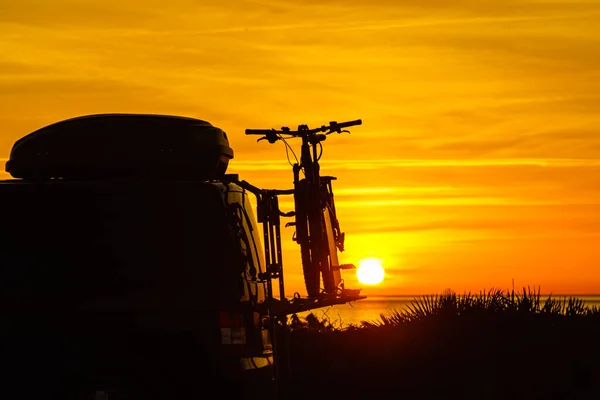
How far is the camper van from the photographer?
9.72 meters

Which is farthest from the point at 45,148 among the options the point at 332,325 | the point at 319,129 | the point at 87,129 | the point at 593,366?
the point at 332,325

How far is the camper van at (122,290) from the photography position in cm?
972

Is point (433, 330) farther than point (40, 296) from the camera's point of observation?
Yes

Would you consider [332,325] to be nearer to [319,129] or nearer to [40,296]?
[319,129]

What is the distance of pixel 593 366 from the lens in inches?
589

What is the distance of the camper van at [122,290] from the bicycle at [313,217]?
182 inches

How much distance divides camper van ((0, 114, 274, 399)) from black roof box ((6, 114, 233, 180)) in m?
0.30

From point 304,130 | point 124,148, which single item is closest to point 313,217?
point 304,130

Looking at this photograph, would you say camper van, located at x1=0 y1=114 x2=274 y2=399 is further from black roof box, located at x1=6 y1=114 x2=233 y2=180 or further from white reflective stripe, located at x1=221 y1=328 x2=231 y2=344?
black roof box, located at x1=6 y1=114 x2=233 y2=180

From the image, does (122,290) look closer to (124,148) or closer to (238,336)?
(238,336)

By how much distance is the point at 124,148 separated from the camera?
10.4 metres

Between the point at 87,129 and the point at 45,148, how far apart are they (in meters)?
0.42

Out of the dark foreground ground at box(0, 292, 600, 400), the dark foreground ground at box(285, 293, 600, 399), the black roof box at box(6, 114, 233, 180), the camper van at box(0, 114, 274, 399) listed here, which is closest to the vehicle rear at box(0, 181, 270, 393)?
the camper van at box(0, 114, 274, 399)

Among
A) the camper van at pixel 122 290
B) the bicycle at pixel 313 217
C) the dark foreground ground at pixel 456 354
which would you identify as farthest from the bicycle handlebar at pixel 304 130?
the camper van at pixel 122 290
